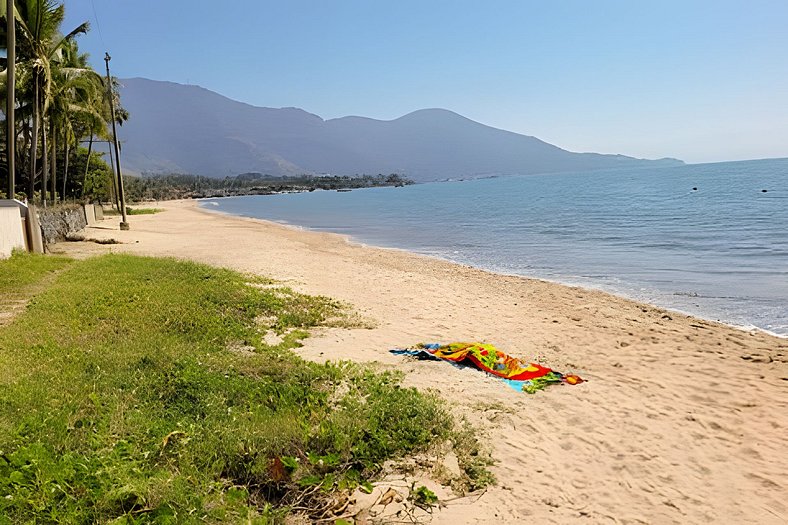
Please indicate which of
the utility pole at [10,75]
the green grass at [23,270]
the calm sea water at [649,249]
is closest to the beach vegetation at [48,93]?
the utility pole at [10,75]

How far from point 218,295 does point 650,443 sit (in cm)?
778

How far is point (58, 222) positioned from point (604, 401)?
72.2 feet

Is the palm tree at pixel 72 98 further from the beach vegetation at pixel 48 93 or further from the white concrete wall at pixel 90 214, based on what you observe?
the white concrete wall at pixel 90 214

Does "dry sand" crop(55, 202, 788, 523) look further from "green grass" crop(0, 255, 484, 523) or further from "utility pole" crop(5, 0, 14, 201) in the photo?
"utility pole" crop(5, 0, 14, 201)

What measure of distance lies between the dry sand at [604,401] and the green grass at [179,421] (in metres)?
0.86

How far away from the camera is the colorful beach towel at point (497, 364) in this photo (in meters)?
7.00

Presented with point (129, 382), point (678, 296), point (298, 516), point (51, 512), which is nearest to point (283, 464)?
point (298, 516)

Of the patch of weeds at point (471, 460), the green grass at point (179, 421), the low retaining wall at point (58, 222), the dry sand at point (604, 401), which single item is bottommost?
the dry sand at point (604, 401)

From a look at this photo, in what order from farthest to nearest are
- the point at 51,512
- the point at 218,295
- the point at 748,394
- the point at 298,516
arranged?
the point at 218,295
the point at 748,394
the point at 298,516
the point at 51,512

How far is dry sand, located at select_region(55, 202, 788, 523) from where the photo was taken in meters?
4.46

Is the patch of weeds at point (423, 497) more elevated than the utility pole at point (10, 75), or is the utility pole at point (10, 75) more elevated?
the utility pole at point (10, 75)

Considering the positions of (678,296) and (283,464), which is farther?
(678,296)

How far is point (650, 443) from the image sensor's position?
5.48 m

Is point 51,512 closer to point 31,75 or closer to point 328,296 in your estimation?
point 328,296
